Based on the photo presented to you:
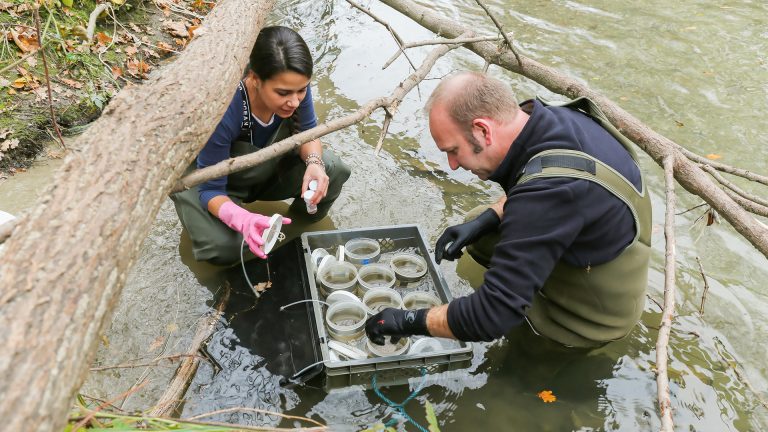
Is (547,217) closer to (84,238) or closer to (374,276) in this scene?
(374,276)

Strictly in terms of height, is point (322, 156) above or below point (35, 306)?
below

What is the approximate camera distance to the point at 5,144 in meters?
3.51

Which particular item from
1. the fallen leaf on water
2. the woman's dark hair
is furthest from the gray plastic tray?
the woman's dark hair

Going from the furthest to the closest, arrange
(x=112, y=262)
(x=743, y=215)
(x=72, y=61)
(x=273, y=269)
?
(x=72, y=61) → (x=273, y=269) → (x=743, y=215) → (x=112, y=262)

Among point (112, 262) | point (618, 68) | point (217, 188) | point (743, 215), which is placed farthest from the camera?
point (618, 68)

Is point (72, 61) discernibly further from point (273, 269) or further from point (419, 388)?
point (419, 388)

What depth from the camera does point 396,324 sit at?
2238 mm

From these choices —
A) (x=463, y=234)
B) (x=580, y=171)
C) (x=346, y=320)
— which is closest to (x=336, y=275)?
(x=346, y=320)

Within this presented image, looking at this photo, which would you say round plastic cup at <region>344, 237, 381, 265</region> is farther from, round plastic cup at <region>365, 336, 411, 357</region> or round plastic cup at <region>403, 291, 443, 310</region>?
round plastic cup at <region>365, 336, 411, 357</region>

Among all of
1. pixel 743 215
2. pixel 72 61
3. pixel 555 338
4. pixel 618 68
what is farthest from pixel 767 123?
pixel 72 61

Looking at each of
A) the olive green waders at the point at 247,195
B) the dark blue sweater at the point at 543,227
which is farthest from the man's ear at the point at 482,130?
the olive green waders at the point at 247,195

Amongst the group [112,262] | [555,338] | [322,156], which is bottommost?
[555,338]

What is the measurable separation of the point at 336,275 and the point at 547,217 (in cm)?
130

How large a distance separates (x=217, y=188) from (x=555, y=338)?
1802mm
